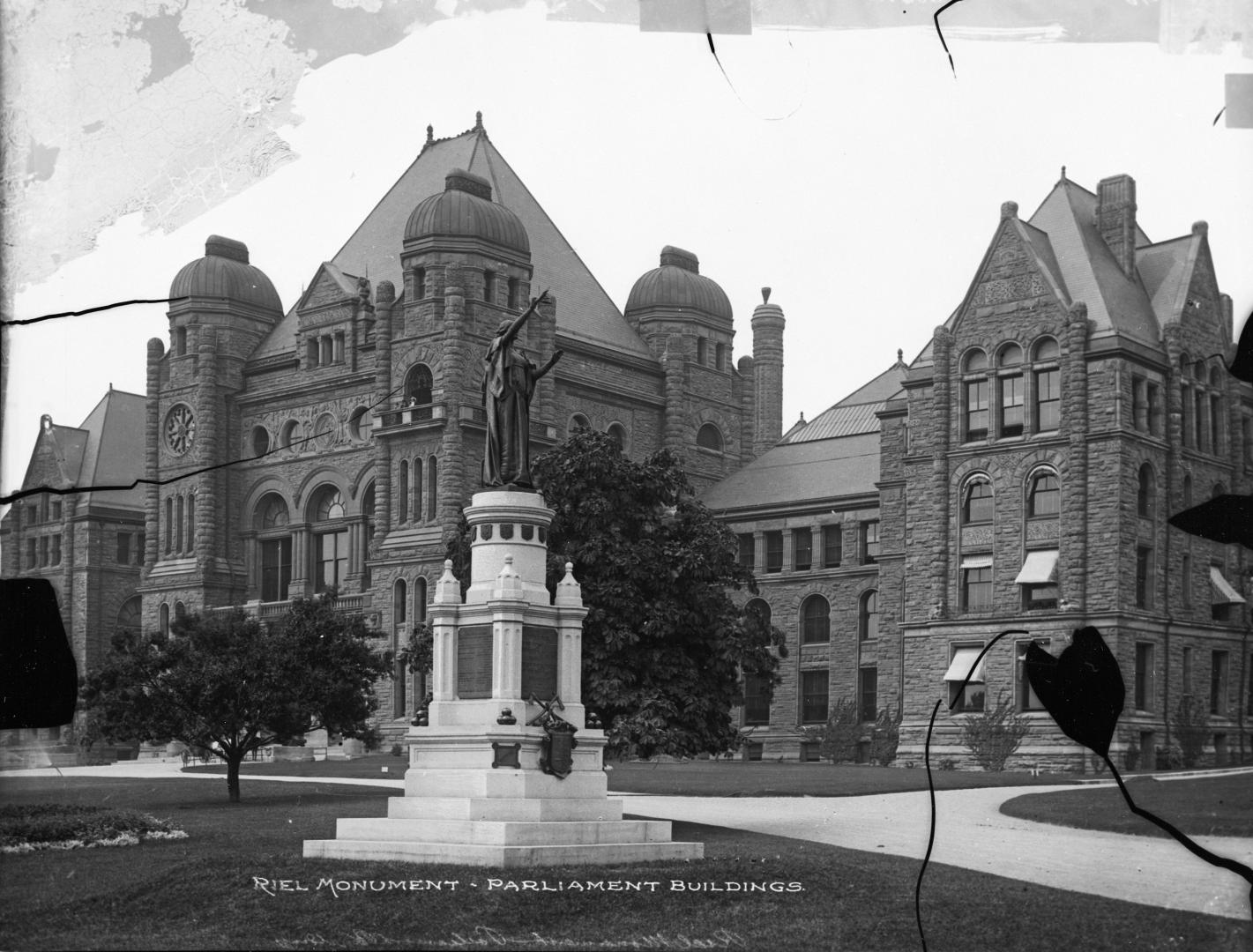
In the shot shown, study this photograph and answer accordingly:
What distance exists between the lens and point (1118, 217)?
3309cm

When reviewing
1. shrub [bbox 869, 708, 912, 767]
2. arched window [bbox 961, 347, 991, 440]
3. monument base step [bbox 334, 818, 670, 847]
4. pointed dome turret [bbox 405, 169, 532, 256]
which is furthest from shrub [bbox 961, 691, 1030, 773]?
monument base step [bbox 334, 818, 670, 847]

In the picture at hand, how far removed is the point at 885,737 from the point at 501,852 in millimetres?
34792

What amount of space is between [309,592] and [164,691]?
29735 mm

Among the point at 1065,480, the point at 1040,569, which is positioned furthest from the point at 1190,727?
the point at 1065,480

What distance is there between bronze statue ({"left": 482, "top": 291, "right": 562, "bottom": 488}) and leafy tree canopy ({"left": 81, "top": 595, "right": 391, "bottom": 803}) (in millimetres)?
12213

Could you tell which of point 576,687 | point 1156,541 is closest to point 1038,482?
point 1156,541

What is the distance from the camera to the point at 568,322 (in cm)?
6062

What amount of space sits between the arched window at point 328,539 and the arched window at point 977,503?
2472 cm

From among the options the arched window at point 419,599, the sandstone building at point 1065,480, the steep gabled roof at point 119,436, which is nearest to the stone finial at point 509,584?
the sandstone building at point 1065,480

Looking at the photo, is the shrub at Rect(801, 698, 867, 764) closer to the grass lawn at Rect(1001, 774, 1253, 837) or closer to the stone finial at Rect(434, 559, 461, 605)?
the grass lawn at Rect(1001, 774, 1253, 837)

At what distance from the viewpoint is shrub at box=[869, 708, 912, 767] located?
49.1 meters

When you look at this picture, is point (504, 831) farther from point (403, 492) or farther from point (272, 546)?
point (272, 546)

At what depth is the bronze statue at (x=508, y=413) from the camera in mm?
21031

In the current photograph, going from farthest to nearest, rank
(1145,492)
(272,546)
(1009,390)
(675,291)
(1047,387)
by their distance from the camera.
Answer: (675,291) → (272,546) → (1009,390) → (1047,387) → (1145,492)
